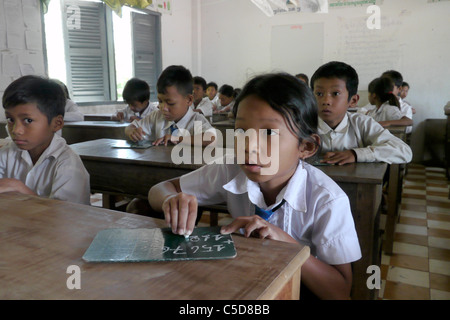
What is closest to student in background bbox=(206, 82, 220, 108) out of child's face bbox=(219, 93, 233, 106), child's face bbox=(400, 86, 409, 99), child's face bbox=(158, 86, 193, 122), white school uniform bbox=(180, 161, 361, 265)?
child's face bbox=(219, 93, 233, 106)

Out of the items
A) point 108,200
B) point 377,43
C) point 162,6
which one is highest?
point 162,6

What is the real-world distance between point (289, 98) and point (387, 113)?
2784 millimetres

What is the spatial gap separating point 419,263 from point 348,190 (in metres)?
1.11

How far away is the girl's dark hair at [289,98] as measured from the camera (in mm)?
860

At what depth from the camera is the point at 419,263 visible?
2096mm

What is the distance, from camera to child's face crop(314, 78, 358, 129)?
6.16ft

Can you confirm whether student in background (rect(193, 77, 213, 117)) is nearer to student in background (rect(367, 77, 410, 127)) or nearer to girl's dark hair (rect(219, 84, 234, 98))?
girl's dark hair (rect(219, 84, 234, 98))

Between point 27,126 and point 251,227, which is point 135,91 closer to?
point 27,126

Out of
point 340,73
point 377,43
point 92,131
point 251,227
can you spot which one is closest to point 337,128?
point 340,73

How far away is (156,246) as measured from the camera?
57 cm

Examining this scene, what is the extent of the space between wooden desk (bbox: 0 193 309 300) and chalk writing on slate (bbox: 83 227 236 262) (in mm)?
12

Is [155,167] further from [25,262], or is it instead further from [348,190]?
[25,262]

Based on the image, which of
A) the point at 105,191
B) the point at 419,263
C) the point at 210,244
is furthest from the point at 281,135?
the point at 419,263

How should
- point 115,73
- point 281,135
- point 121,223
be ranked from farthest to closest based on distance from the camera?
point 115,73 < point 281,135 < point 121,223
